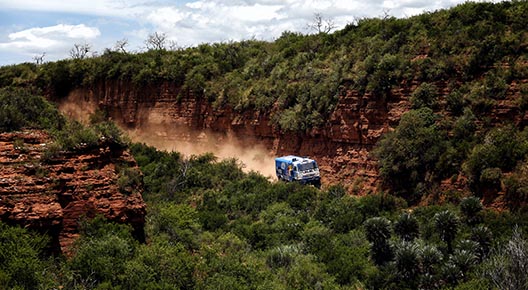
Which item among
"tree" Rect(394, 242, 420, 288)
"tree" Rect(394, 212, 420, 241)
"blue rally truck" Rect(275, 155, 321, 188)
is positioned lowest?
"tree" Rect(394, 242, 420, 288)

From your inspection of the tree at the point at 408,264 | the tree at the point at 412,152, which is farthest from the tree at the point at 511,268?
the tree at the point at 412,152

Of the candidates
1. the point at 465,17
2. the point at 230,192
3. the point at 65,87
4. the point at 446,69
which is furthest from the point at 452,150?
the point at 65,87

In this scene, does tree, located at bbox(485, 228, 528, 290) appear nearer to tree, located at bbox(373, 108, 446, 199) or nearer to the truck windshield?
tree, located at bbox(373, 108, 446, 199)

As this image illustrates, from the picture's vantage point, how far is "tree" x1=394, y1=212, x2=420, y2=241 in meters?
24.8

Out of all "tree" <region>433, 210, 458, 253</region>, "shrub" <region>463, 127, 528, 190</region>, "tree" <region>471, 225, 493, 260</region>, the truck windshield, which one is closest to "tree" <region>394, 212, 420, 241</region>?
"tree" <region>433, 210, 458, 253</region>

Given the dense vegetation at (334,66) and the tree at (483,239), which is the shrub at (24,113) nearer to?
the tree at (483,239)

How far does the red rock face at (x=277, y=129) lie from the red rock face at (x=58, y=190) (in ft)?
55.6

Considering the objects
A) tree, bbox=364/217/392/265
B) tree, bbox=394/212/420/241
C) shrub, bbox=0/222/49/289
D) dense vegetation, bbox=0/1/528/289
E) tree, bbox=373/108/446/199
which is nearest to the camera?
shrub, bbox=0/222/49/289

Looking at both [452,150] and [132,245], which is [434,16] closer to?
[452,150]

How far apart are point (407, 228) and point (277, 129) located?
18.4m

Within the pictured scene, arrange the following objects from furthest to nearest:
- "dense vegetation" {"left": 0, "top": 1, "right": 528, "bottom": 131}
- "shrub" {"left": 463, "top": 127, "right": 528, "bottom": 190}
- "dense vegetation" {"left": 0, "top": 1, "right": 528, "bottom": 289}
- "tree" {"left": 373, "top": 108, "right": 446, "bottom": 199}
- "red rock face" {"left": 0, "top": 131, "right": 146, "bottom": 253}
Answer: "dense vegetation" {"left": 0, "top": 1, "right": 528, "bottom": 131} → "tree" {"left": 373, "top": 108, "right": 446, "bottom": 199} → "shrub" {"left": 463, "top": 127, "right": 528, "bottom": 190} → "dense vegetation" {"left": 0, "top": 1, "right": 528, "bottom": 289} → "red rock face" {"left": 0, "top": 131, "right": 146, "bottom": 253}

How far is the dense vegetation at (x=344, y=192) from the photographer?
60.6ft

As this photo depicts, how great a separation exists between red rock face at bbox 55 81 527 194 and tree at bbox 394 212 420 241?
7.59 meters

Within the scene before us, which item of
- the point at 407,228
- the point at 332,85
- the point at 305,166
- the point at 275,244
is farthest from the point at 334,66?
the point at 407,228
